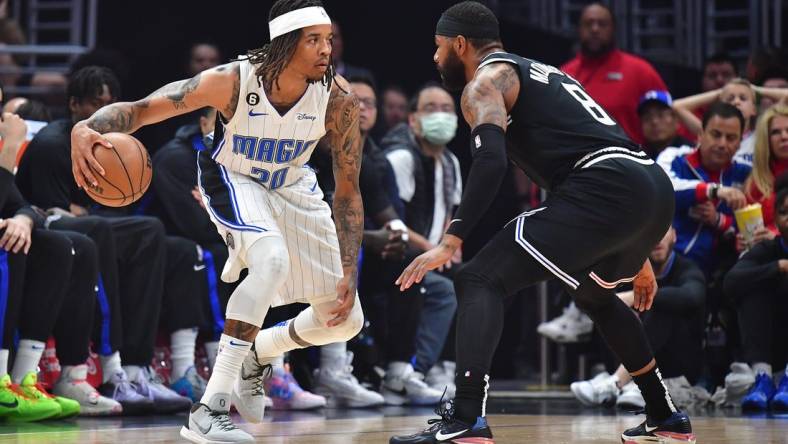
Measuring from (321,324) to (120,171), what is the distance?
1182 millimetres

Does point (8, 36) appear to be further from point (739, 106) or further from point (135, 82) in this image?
point (739, 106)

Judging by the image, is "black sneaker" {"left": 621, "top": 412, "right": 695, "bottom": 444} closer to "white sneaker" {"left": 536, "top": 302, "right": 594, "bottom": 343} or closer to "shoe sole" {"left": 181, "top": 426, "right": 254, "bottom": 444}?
"shoe sole" {"left": 181, "top": 426, "right": 254, "bottom": 444}

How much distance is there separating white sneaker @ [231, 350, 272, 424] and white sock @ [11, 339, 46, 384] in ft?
4.03

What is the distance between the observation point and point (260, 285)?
15.5 ft

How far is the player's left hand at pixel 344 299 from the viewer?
5211 mm

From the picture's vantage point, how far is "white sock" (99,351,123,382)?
6395mm

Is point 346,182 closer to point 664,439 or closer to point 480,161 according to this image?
point 480,161

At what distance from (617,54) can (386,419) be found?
13.8ft

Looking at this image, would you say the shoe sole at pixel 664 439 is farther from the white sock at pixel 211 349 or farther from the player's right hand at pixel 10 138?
the player's right hand at pixel 10 138

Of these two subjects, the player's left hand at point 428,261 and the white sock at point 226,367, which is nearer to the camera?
the player's left hand at point 428,261

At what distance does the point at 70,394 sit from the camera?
A: 6.09 metres

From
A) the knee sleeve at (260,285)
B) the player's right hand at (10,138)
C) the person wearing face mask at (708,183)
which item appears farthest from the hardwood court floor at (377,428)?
the person wearing face mask at (708,183)

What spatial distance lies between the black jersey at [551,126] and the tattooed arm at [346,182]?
84 cm

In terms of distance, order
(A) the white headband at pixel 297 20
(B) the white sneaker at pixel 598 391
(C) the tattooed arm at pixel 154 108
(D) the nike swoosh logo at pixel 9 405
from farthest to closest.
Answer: (B) the white sneaker at pixel 598 391, (D) the nike swoosh logo at pixel 9 405, (A) the white headband at pixel 297 20, (C) the tattooed arm at pixel 154 108
